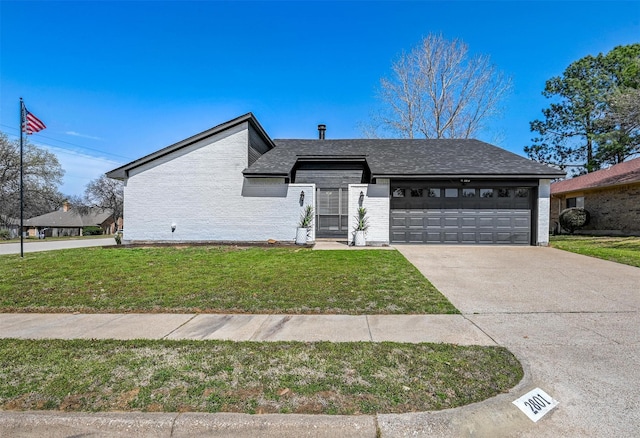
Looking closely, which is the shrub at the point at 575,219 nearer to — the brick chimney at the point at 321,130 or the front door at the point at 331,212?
the front door at the point at 331,212

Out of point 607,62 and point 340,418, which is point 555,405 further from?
point 607,62

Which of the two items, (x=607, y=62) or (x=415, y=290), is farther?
(x=607, y=62)

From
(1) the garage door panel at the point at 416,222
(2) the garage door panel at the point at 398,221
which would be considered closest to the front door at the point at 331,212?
(2) the garage door panel at the point at 398,221

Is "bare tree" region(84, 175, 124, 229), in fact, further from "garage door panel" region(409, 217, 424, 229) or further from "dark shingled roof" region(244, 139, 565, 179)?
"garage door panel" region(409, 217, 424, 229)

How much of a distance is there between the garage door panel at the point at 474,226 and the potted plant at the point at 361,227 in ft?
6.69

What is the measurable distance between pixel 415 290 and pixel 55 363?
205 inches

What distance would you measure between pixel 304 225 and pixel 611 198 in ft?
60.1

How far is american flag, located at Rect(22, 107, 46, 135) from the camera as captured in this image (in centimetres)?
1078

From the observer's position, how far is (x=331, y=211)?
48.5 feet

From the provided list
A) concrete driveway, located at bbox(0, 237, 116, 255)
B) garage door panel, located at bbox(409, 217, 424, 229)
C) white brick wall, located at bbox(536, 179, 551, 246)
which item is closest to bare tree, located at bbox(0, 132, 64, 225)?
concrete driveway, located at bbox(0, 237, 116, 255)

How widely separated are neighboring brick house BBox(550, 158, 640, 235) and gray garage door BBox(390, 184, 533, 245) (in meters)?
8.68

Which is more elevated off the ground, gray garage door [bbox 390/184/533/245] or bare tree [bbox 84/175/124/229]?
bare tree [bbox 84/175/124/229]

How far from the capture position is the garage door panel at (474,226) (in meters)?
12.5

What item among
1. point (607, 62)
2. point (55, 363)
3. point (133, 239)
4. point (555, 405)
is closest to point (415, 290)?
point (555, 405)
